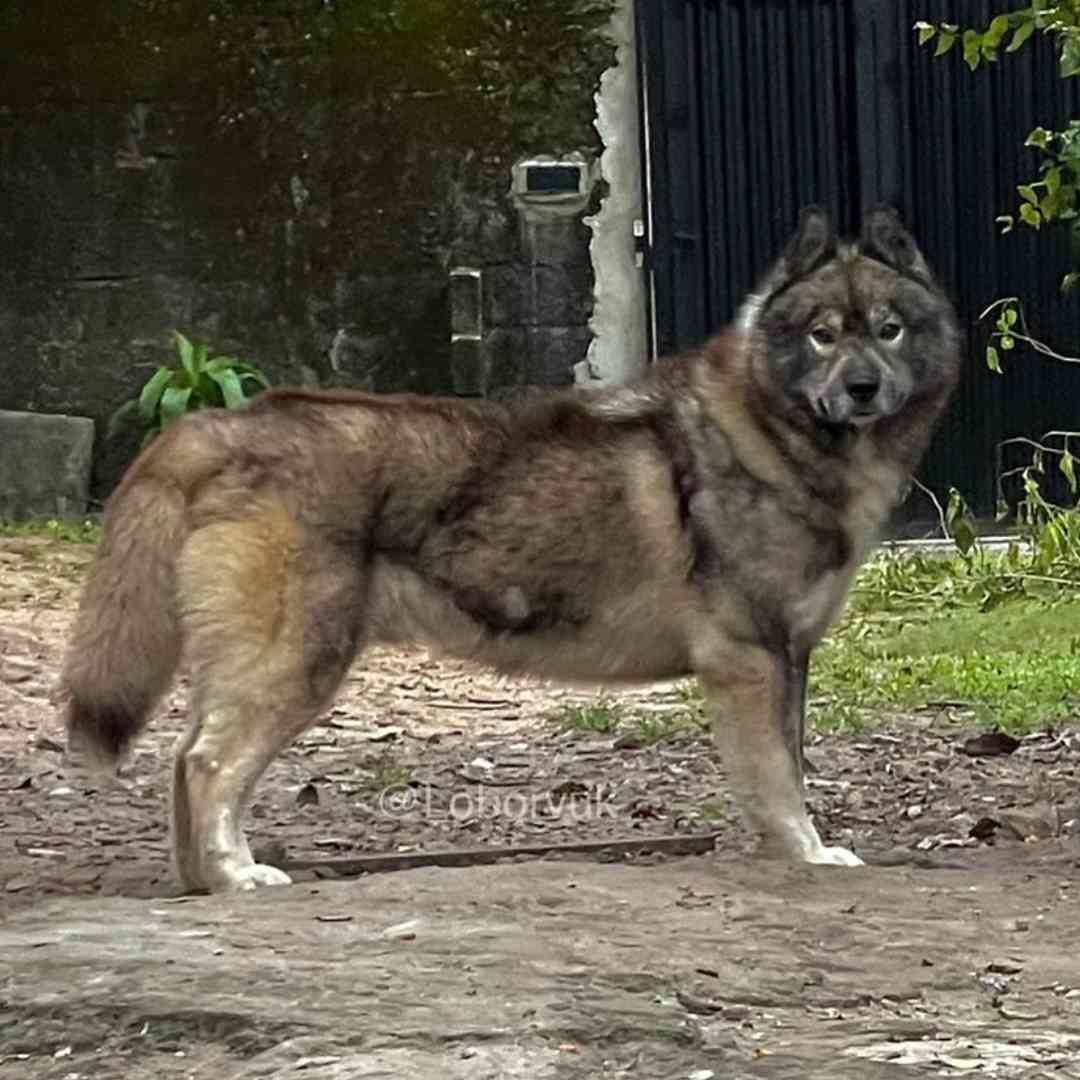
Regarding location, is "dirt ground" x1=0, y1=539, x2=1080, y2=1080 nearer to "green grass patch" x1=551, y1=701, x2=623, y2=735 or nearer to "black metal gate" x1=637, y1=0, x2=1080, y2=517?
"green grass patch" x1=551, y1=701, x2=623, y2=735

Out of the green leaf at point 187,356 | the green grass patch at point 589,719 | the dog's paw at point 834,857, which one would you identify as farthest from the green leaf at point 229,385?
the dog's paw at point 834,857

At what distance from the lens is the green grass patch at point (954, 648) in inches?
313

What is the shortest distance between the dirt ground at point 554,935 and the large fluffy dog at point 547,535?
0.42m

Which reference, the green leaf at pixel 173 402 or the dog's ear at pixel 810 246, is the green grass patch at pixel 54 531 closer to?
the green leaf at pixel 173 402

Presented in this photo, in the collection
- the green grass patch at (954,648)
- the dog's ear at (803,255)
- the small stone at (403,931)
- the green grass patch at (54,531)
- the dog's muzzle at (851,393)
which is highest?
the dog's ear at (803,255)

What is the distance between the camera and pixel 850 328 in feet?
19.3

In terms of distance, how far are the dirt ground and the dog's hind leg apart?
249 millimetres

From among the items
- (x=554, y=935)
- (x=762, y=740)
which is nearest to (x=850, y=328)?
(x=762, y=740)

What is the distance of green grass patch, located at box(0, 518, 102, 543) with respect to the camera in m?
10.7

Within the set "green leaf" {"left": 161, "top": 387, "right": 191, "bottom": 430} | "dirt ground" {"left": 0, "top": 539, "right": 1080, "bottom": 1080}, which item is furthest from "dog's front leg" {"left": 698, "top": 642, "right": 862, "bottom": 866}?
"green leaf" {"left": 161, "top": 387, "right": 191, "bottom": 430}

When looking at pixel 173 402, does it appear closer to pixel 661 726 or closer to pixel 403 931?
pixel 661 726

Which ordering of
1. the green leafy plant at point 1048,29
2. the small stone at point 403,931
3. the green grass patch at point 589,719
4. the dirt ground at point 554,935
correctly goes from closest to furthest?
the dirt ground at point 554,935 < the small stone at point 403,931 < the green leafy plant at point 1048,29 < the green grass patch at point 589,719

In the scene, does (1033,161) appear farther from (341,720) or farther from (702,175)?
(341,720)

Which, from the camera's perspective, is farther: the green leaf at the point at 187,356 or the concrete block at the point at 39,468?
the concrete block at the point at 39,468
